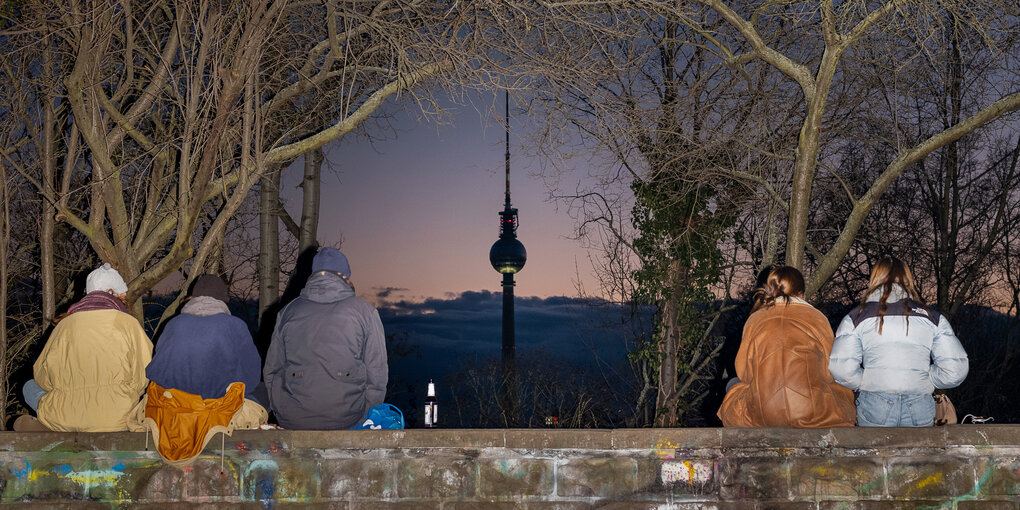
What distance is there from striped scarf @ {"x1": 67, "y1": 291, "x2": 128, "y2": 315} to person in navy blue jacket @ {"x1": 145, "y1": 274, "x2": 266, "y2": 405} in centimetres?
48

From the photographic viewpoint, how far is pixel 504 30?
7.84 m

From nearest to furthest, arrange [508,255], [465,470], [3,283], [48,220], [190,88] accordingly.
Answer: [465,470] < [190,88] < [48,220] < [3,283] < [508,255]

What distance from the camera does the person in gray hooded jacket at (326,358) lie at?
556 centimetres

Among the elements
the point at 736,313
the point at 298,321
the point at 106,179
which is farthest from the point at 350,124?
the point at 736,313

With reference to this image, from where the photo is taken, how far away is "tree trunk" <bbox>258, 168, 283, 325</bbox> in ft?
47.8

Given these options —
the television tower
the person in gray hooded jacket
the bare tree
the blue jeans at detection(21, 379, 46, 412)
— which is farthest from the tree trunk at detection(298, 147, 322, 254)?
the television tower

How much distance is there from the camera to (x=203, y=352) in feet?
17.6

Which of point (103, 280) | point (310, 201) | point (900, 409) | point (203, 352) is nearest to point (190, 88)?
point (103, 280)

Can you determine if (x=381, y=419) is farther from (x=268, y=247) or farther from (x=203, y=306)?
(x=268, y=247)

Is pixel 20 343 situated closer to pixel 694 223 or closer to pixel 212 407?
pixel 212 407

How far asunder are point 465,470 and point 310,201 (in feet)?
37.2

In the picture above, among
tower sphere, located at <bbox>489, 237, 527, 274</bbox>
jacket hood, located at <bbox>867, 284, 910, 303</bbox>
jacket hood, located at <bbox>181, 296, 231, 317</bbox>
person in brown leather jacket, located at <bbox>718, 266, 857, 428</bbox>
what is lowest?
person in brown leather jacket, located at <bbox>718, 266, 857, 428</bbox>

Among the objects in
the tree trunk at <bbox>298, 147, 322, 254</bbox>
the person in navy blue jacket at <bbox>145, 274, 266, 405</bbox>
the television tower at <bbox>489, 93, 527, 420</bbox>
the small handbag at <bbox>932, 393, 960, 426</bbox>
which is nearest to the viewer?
the person in navy blue jacket at <bbox>145, 274, 266, 405</bbox>

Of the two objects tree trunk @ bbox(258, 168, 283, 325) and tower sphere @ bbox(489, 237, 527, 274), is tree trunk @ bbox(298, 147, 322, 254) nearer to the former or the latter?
tree trunk @ bbox(258, 168, 283, 325)
